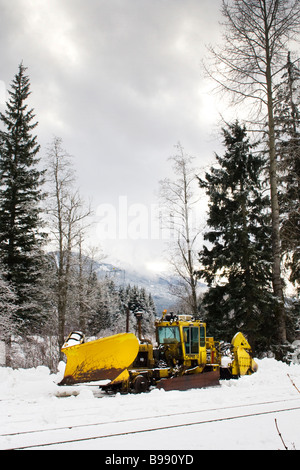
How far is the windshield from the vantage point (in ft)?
36.5

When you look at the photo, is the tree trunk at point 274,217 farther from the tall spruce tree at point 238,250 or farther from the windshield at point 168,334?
the windshield at point 168,334

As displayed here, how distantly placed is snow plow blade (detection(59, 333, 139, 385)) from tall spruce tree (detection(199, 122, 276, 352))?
8133 millimetres

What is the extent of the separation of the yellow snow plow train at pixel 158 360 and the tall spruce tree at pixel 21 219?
1025cm

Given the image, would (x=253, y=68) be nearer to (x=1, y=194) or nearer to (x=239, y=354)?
(x=239, y=354)

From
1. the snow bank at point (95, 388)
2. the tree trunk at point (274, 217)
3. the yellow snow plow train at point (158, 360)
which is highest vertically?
the tree trunk at point (274, 217)

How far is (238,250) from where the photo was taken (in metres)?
16.6

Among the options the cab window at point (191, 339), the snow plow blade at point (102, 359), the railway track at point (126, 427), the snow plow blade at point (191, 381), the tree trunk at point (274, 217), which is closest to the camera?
the railway track at point (126, 427)

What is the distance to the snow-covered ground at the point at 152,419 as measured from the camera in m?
4.65

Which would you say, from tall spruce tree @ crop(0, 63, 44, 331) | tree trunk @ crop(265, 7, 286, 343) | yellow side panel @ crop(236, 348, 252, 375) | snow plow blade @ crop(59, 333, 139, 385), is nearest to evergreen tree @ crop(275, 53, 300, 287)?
tree trunk @ crop(265, 7, 286, 343)

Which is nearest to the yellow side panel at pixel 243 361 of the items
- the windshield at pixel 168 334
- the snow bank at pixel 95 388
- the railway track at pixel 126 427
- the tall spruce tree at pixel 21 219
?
the snow bank at pixel 95 388

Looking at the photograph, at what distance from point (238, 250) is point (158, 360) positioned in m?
7.90

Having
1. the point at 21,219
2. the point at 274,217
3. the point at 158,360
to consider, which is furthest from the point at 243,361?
the point at 21,219
